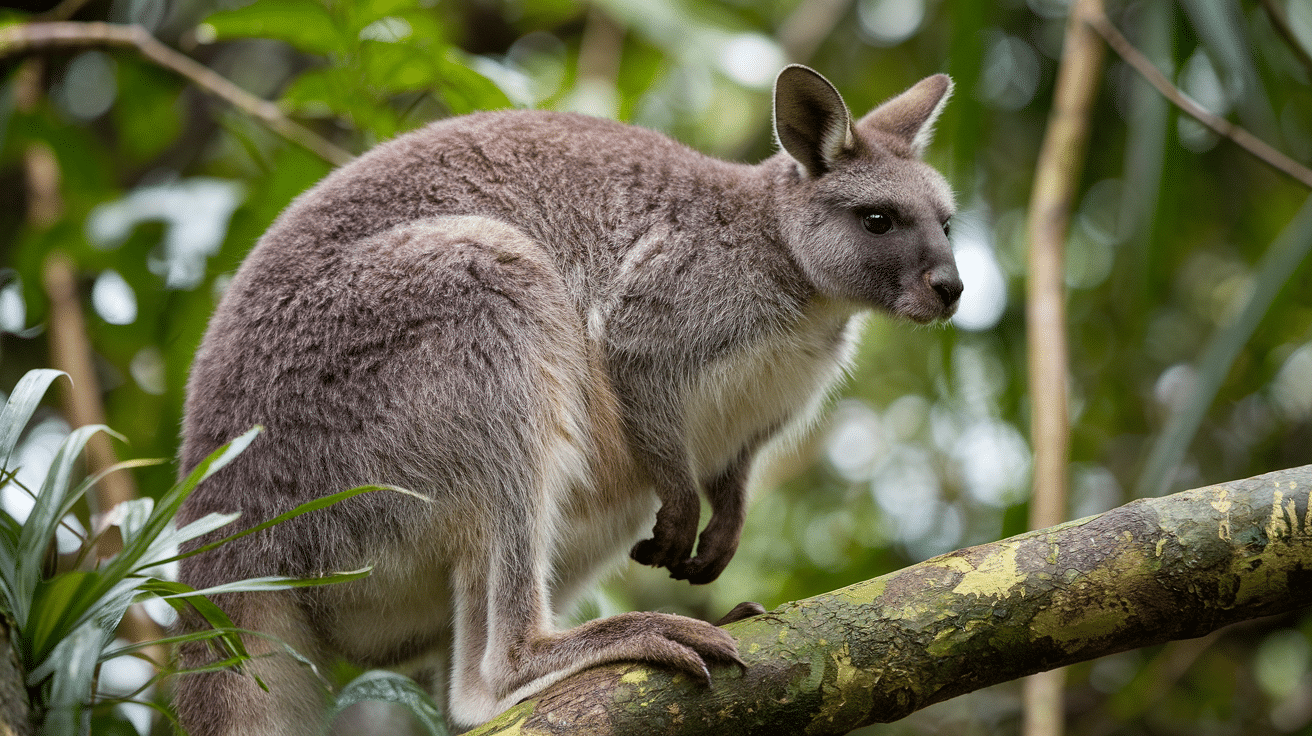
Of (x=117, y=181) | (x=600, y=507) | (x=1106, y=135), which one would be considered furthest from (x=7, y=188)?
(x=1106, y=135)

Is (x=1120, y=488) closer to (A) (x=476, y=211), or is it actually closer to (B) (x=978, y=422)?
(B) (x=978, y=422)

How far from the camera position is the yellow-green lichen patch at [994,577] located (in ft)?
10.4

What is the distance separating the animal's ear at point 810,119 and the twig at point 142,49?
8.85ft

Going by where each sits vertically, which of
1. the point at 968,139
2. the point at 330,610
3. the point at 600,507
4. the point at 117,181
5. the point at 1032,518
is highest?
the point at 968,139

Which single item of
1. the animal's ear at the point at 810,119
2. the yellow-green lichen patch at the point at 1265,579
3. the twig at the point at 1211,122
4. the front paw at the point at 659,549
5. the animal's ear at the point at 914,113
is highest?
the twig at the point at 1211,122

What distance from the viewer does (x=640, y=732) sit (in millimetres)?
3135

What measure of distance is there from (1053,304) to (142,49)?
5.23 metres

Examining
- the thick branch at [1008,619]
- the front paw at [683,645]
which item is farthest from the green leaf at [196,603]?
the front paw at [683,645]

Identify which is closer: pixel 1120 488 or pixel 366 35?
pixel 366 35

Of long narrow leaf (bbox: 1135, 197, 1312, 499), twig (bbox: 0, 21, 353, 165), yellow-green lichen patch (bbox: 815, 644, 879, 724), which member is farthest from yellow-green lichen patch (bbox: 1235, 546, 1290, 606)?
twig (bbox: 0, 21, 353, 165)

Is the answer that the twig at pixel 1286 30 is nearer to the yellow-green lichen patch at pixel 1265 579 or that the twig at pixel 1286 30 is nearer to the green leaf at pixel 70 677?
the yellow-green lichen patch at pixel 1265 579

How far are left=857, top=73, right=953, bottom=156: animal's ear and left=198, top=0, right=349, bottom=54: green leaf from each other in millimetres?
2825

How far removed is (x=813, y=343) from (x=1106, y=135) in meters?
5.05

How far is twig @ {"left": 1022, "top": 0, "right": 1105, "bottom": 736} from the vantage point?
4980 millimetres
